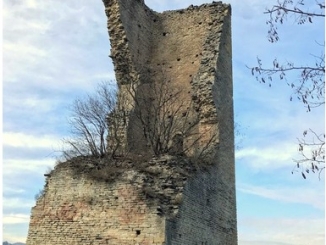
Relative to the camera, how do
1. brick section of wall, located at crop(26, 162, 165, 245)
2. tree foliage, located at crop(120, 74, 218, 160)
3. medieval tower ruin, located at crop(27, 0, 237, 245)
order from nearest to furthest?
brick section of wall, located at crop(26, 162, 165, 245) < medieval tower ruin, located at crop(27, 0, 237, 245) < tree foliage, located at crop(120, 74, 218, 160)

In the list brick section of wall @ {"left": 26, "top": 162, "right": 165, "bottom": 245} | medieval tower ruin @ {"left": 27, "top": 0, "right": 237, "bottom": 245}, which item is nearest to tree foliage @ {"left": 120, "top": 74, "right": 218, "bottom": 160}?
medieval tower ruin @ {"left": 27, "top": 0, "right": 237, "bottom": 245}

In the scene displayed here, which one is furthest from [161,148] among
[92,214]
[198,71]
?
[198,71]

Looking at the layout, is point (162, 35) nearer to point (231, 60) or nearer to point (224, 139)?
point (231, 60)

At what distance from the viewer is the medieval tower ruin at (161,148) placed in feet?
34.6

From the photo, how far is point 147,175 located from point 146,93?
4905 mm

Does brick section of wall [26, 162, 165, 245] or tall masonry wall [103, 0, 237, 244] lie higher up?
tall masonry wall [103, 0, 237, 244]

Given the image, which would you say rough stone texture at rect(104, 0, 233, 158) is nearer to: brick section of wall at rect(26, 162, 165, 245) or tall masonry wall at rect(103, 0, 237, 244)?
tall masonry wall at rect(103, 0, 237, 244)

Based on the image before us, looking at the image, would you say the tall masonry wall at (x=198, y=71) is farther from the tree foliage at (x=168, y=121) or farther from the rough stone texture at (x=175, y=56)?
the tree foliage at (x=168, y=121)

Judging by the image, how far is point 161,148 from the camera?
504 inches

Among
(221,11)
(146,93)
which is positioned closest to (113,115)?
(146,93)

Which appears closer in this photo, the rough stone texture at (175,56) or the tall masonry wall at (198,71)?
the tall masonry wall at (198,71)

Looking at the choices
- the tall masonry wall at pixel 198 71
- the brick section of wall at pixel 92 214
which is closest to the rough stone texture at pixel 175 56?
the tall masonry wall at pixel 198 71

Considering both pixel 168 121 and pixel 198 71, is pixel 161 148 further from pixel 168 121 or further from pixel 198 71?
pixel 198 71

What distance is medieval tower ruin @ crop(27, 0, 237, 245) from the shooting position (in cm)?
1055
